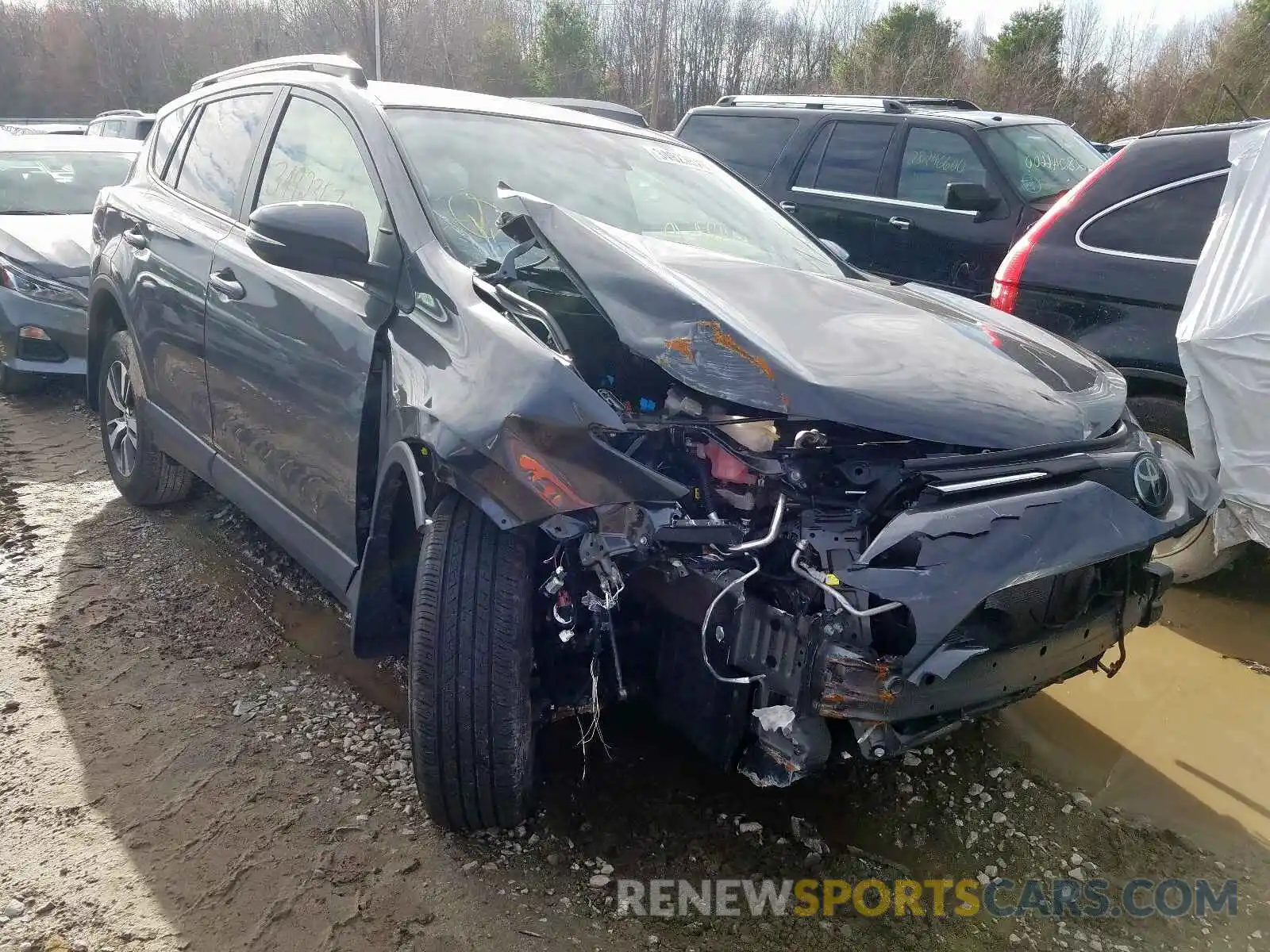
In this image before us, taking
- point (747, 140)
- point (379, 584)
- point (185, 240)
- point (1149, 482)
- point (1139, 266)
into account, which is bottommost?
point (379, 584)

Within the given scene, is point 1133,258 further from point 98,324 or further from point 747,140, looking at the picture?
point 98,324

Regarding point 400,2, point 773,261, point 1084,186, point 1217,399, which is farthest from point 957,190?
point 400,2

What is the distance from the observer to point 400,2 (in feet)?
97.3

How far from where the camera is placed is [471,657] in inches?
84.8

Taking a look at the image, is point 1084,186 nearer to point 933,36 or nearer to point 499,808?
point 499,808

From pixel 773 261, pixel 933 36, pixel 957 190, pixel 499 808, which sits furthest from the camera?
pixel 933 36

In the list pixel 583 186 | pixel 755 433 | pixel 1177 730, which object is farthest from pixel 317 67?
pixel 1177 730

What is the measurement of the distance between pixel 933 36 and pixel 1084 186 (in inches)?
895

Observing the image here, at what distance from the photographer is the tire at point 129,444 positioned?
→ 13.8 feet

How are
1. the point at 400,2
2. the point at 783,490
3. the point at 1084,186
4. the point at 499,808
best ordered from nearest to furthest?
the point at 783,490, the point at 499,808, the point at 1084,186, the point at 400,2

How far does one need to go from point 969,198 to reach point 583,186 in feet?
12.0

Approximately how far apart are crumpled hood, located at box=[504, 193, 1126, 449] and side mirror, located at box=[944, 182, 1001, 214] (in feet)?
11.2

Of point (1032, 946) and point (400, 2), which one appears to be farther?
point (400, 2)

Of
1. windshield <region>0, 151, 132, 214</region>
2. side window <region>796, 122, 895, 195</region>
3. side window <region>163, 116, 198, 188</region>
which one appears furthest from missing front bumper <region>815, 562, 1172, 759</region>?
windshield <region>0, 151, 132, 214</region>
